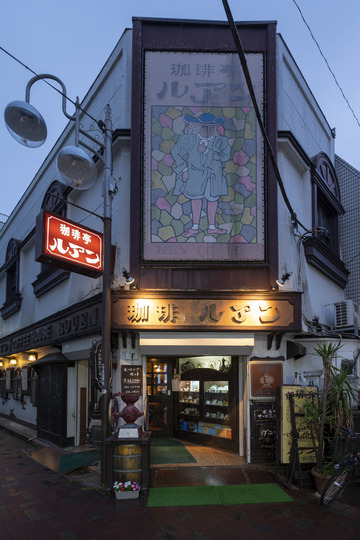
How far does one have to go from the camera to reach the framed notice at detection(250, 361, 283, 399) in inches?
350

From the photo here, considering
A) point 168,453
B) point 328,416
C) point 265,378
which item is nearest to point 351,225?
point 265,378

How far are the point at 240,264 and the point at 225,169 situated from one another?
86.8 inches

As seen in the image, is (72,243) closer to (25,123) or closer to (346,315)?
(25,123)

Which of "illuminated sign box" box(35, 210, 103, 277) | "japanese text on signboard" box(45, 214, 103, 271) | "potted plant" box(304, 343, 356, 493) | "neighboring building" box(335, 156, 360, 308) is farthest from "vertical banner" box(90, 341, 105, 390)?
"neighboring building" box(335, 156, 360, 308)

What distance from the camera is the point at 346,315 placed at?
10.5 metres

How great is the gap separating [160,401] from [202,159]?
6.51 meters

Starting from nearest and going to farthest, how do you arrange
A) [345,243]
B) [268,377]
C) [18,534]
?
[18,534], [268,377], [345,243]

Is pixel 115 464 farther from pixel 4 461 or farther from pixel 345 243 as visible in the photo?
pixel 345 243

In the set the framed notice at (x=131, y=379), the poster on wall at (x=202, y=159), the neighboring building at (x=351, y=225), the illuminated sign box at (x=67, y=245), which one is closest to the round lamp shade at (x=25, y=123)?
the illuminated sign box at (x=67, y=245)

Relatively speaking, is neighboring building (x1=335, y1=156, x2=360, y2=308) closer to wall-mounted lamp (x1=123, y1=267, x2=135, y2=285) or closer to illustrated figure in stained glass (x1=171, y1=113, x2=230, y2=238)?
illustrated figure in stained glass (x1=171, y1=113, x2=230, y2=238)

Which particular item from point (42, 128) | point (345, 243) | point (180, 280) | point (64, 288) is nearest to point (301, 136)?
point (345, 243)

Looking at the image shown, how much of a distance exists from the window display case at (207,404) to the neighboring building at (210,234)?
39mm

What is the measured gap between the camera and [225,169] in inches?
366

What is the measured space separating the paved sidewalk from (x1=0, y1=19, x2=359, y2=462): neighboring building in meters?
2.20
